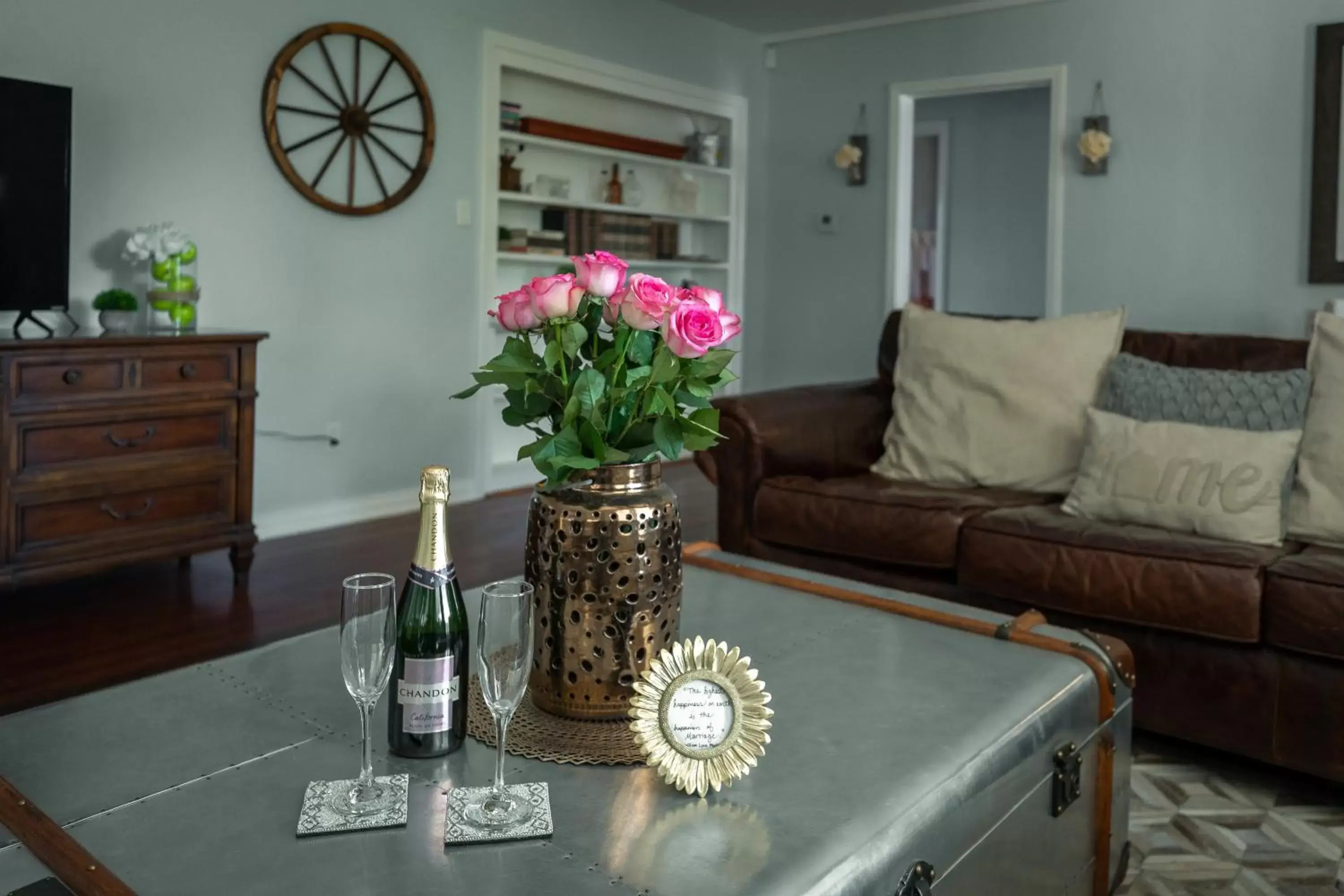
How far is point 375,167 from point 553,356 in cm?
352

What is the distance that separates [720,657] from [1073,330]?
2.04 meters

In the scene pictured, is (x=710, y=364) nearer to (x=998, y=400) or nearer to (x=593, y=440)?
(x=593, y=440)

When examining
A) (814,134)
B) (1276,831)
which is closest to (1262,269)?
(814,134)

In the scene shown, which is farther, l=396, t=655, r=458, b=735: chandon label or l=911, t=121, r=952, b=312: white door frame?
l=911, t=121, r=952, b=312: white door frame

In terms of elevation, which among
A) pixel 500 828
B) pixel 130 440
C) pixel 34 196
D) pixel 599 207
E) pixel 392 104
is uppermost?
pixel 392 104

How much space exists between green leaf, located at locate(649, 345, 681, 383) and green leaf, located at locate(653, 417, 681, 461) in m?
0.04

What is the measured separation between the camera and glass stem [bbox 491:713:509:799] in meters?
1.03

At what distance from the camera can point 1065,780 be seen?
136 cm

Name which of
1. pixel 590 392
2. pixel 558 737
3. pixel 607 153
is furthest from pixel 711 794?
pixel 607 153

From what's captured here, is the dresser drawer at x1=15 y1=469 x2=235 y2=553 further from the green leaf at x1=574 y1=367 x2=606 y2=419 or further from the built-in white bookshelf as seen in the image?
the green leaf at x1=574 y1=367 x2=606 y2=419

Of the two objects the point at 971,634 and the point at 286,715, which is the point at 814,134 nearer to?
the point at 971,634

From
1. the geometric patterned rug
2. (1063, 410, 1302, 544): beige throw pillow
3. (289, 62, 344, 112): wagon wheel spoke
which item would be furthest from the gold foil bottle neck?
(289, 62, 344, 112): wagon wheel spoke

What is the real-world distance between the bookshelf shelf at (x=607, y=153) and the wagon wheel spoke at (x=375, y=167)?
26.9 inches

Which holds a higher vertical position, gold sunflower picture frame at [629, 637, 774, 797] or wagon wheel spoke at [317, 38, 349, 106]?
wagon wheel spoke at [317, 38, 349, 106]
